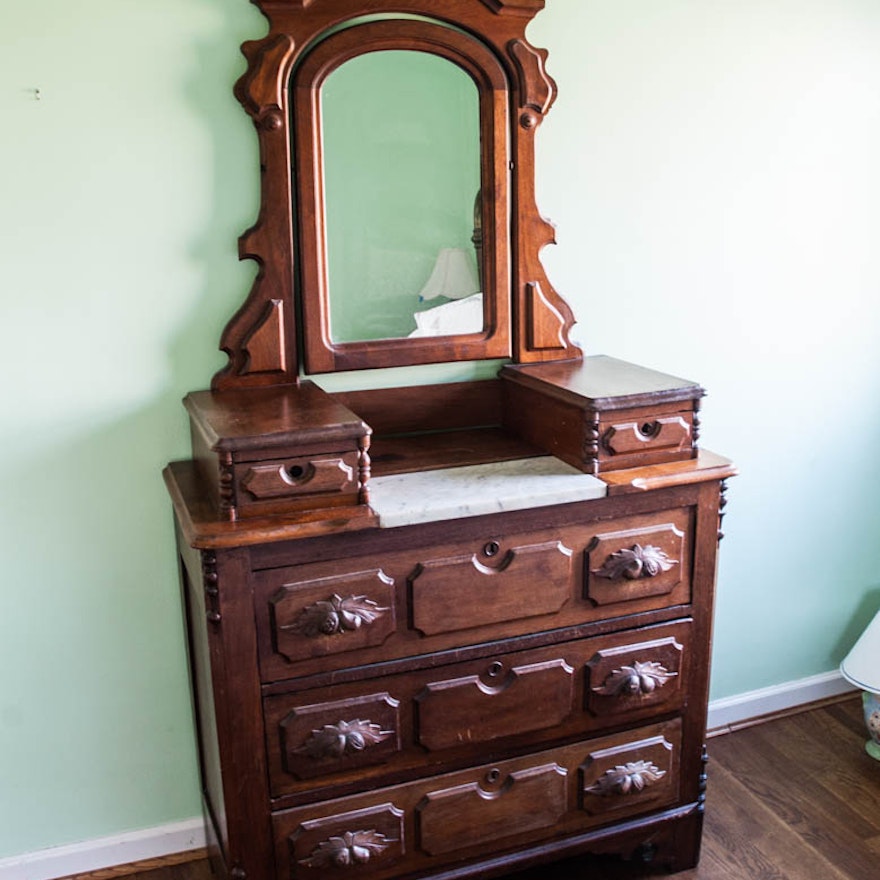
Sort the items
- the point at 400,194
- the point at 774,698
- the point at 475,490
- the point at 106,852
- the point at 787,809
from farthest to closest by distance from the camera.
→ the point at 774,698 → the point at 787,809 → the point at 106,852 → the point at 400,194 → the point at 475,490

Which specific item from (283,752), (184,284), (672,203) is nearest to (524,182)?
(672,203)

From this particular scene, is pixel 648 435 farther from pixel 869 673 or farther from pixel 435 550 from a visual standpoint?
pixel 869 673

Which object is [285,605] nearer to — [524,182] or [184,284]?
[184,284]

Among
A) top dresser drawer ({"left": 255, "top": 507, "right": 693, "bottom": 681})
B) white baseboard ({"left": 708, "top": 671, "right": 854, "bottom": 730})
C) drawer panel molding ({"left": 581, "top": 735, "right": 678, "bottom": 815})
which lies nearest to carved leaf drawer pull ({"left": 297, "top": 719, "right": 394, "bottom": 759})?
top dresser drawer ({"left": 255, "top": 507, "right": 693, "bottom": 681})

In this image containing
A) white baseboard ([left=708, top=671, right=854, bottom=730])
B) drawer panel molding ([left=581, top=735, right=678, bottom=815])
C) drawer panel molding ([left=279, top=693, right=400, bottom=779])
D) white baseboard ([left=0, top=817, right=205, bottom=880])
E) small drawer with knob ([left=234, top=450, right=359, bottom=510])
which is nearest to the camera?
small drawer with knob ([left=234, top=450, right=359, bottom=510])

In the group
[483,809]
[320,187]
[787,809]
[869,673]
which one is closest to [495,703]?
[483,809]

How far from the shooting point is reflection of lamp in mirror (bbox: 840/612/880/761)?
256cm

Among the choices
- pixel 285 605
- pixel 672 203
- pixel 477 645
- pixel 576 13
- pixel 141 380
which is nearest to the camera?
pixel 285 605

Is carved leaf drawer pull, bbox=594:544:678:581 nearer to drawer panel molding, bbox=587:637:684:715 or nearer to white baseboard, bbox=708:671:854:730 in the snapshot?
drawer panel molding, bbox=587:637:684:715

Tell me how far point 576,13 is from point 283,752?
1.64 metres

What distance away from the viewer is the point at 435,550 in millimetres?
1807

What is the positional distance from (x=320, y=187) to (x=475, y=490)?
696mm

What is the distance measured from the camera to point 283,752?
180 centimetres

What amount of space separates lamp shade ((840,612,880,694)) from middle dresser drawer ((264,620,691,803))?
75cm
